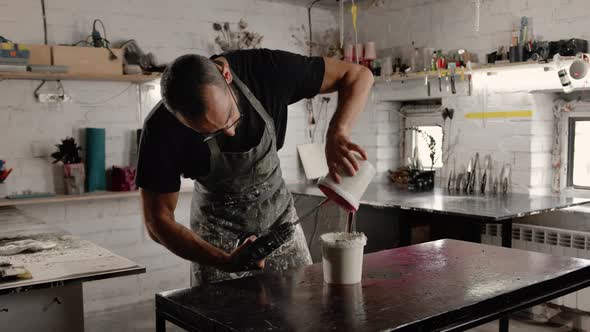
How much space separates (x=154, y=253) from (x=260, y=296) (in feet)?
9.85

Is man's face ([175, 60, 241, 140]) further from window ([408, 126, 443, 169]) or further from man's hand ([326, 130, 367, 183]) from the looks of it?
window ([408, 126, 443, 169])

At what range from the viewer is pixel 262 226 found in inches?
92.3

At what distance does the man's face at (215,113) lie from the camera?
66.5 inches

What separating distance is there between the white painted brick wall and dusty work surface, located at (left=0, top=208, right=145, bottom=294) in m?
1.11

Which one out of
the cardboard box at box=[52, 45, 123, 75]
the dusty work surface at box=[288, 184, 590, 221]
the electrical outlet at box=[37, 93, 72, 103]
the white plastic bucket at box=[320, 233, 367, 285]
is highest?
the cardboard box at box=[52, 45, 123, 75]

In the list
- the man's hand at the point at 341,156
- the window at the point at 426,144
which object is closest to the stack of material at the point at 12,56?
the man's hand at the point at 341,156

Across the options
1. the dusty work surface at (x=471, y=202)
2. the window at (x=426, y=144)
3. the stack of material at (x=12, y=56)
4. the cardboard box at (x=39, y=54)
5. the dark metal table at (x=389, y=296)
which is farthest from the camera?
the window at (x=426, y=144)

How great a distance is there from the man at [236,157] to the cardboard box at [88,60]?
1884mm

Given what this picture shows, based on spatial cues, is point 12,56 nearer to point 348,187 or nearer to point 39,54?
point 39,54

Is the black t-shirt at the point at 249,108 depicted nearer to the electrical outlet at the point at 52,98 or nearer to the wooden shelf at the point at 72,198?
the wooden shelf at the point at 72,198

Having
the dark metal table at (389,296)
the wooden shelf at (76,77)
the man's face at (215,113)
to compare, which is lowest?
the dark metal table at (389,296)

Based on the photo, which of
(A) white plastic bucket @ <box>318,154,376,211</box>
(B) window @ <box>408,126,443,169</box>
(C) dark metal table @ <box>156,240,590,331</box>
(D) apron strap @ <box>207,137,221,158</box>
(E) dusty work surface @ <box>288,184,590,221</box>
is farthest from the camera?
(B) window @ <box>408,126,443,169</box>

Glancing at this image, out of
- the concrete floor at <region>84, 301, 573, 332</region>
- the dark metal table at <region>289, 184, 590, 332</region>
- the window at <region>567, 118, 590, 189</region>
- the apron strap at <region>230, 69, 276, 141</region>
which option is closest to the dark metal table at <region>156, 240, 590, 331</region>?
the apron strap at <region>230, 69, 276, 141</region>

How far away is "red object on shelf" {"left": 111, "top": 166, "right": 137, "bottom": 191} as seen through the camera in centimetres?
409
